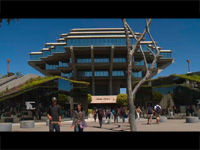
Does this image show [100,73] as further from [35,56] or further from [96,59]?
[35,56]

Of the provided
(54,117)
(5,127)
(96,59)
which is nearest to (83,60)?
(96,59)

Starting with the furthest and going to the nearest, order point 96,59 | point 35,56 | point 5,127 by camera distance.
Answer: point 35,56
point 96,59
point 5,127

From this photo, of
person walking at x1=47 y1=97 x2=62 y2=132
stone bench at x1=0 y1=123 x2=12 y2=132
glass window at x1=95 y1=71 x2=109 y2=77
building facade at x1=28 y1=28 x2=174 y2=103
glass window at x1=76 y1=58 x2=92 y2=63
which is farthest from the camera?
glass window at x1=95 y1=71 x2=109 y2=77

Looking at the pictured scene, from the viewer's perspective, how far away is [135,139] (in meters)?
6.42

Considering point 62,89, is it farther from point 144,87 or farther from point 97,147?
point 97,147

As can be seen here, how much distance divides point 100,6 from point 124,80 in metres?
65.5

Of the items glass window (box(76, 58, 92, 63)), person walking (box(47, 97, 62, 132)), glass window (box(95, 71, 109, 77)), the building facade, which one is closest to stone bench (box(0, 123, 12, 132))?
person walking (box(47, 97, 62, 132))

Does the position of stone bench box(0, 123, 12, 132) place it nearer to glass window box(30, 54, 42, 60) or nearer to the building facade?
the building facade

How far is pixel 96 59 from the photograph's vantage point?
62.9 metres

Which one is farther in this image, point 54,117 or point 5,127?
point 5,127

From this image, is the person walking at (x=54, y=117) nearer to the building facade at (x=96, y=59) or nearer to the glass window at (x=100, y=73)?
the building facade at (x=96, y=59)

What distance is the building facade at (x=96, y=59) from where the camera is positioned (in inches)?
2419

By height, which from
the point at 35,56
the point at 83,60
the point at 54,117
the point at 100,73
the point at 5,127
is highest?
the point at 35,56

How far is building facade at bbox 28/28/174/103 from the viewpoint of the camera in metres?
61.4
